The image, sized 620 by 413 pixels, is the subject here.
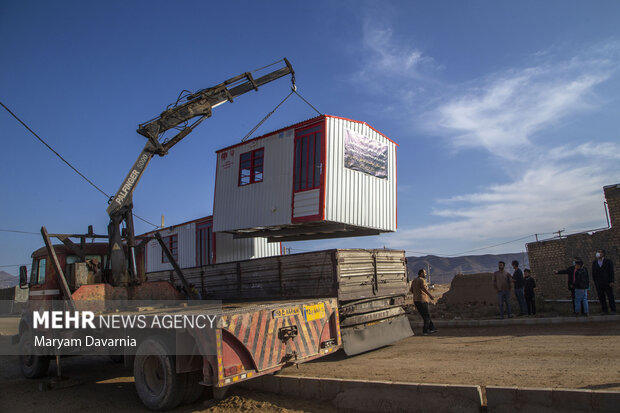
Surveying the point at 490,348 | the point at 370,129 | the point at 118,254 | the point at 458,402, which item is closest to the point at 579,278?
the point at 490,348

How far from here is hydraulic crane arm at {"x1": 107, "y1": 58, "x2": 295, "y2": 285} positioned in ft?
28.3

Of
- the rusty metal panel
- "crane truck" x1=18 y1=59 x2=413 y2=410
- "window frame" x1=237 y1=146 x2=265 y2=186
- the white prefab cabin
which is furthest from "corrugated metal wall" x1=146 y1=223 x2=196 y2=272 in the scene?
the rusty metal panel

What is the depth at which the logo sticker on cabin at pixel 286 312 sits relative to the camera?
17.4 ft

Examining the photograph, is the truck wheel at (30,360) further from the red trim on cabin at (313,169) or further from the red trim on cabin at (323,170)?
the red trim on cabin at (323,170)

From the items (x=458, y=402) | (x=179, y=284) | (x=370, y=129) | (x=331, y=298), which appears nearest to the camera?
(x=458, y=402)

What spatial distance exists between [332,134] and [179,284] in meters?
5.30

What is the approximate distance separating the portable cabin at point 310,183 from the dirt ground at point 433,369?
3809 mm

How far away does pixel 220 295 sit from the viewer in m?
8.44

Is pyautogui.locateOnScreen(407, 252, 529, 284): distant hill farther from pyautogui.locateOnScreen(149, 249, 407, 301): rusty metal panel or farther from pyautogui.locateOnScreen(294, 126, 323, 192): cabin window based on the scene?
pyautogui.locateOnScreen(149, 249, 407, 301): rusty metal panel

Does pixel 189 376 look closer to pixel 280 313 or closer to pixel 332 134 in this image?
pixel 280 313

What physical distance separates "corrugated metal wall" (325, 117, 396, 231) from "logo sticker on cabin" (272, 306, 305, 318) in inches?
192

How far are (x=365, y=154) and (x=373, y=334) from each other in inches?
218

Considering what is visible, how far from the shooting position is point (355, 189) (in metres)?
11.2

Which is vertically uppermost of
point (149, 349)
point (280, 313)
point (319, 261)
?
point (319, 261)
